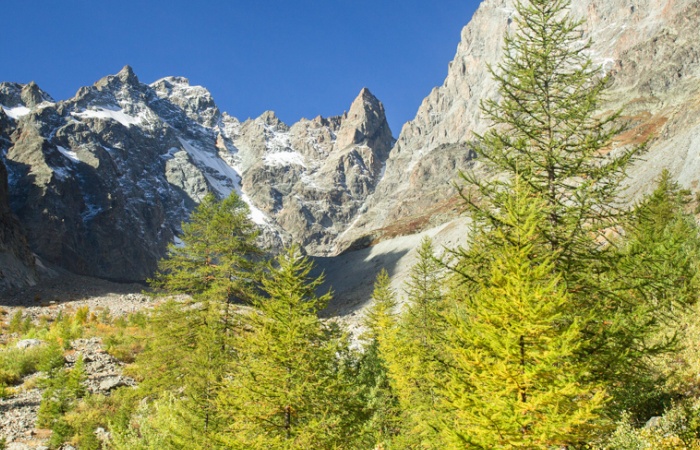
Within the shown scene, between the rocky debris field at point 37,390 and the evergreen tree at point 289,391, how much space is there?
8417 mm

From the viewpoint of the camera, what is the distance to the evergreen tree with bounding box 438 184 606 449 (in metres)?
5.86

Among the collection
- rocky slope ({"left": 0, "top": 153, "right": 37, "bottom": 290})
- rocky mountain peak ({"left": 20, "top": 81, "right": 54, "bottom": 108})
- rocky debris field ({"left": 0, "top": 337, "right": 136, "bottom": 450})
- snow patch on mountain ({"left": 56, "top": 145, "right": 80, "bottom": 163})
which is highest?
rocky mountain peak ({"left": 20, "top": 81, "right": 54, "bottom": 108})

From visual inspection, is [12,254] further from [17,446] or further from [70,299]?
[17,446]

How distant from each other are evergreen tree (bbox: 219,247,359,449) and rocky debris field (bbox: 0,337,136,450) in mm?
8417

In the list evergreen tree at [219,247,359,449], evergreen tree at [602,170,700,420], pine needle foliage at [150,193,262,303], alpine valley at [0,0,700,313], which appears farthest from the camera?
alpine valley at [0,0,700,313]

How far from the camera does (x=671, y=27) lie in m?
126

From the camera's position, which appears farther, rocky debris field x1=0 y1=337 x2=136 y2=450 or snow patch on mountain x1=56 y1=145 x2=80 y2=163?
snow patch on mountain x1=56 y1=145 x2=80 y2=163

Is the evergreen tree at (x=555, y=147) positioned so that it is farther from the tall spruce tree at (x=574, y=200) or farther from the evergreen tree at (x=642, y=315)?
the evergreen tree at (x=642, y=315)

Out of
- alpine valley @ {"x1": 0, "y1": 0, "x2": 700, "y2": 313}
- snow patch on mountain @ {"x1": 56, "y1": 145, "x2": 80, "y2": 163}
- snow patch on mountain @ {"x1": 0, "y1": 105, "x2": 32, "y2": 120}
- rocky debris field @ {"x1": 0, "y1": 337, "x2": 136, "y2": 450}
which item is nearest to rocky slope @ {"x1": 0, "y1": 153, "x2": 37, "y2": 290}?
alpine valley @ {"x1": 0, "y1": 0, "x2": 700, "y2": 313}

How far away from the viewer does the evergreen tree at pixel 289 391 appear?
336 inches

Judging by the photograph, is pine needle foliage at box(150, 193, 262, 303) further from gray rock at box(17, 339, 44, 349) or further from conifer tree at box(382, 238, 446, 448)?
gray rock at box(17, 339, 44, 349)

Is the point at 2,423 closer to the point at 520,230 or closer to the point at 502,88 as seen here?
the point at 520,230

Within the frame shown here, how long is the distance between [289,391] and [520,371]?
14.3 feet

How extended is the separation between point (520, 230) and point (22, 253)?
A: 72790 mm
